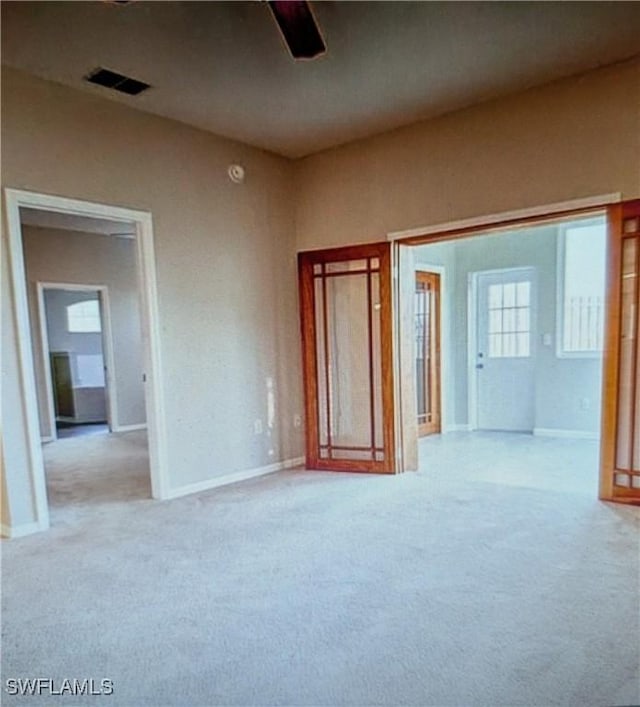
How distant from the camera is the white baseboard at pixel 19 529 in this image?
3287 millimetres

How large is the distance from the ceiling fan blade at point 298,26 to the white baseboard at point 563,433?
529 cm

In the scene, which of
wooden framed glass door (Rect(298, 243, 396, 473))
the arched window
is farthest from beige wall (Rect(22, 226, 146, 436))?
wooden framed glass door (Rect(298, 243, 396, 473))

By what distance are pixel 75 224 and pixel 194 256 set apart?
3565 millimetres

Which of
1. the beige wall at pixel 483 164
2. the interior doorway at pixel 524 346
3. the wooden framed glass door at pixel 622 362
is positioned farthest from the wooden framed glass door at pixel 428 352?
the wooden framed glass door at pixel 622 362

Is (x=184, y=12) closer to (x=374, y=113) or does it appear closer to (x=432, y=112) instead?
(x=374, y=113)

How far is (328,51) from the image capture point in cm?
302

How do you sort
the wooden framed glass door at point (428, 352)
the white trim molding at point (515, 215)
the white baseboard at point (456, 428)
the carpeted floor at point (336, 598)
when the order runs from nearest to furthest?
1. the carpeted floor at point (336, 598)
2. the white trim molding at point (515, 215)
3. the wooden framed glass door at point (428, 352)
4. the white baseboard at point (456, 428)

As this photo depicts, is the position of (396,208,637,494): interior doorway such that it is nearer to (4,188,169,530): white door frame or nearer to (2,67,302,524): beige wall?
(2,67,302,524): beige wall

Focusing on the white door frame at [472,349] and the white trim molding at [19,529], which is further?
the white door frame at [472,349]

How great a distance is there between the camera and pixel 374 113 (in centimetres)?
394

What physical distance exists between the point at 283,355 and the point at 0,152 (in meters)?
2.72

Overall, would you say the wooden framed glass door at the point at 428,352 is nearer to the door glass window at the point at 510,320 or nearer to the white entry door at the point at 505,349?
the white entry door at the point at 505,349

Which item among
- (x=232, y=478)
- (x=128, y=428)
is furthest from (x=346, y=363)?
(x=128, y=428)

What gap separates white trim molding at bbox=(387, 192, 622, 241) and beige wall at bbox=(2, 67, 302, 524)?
50.4 inches
